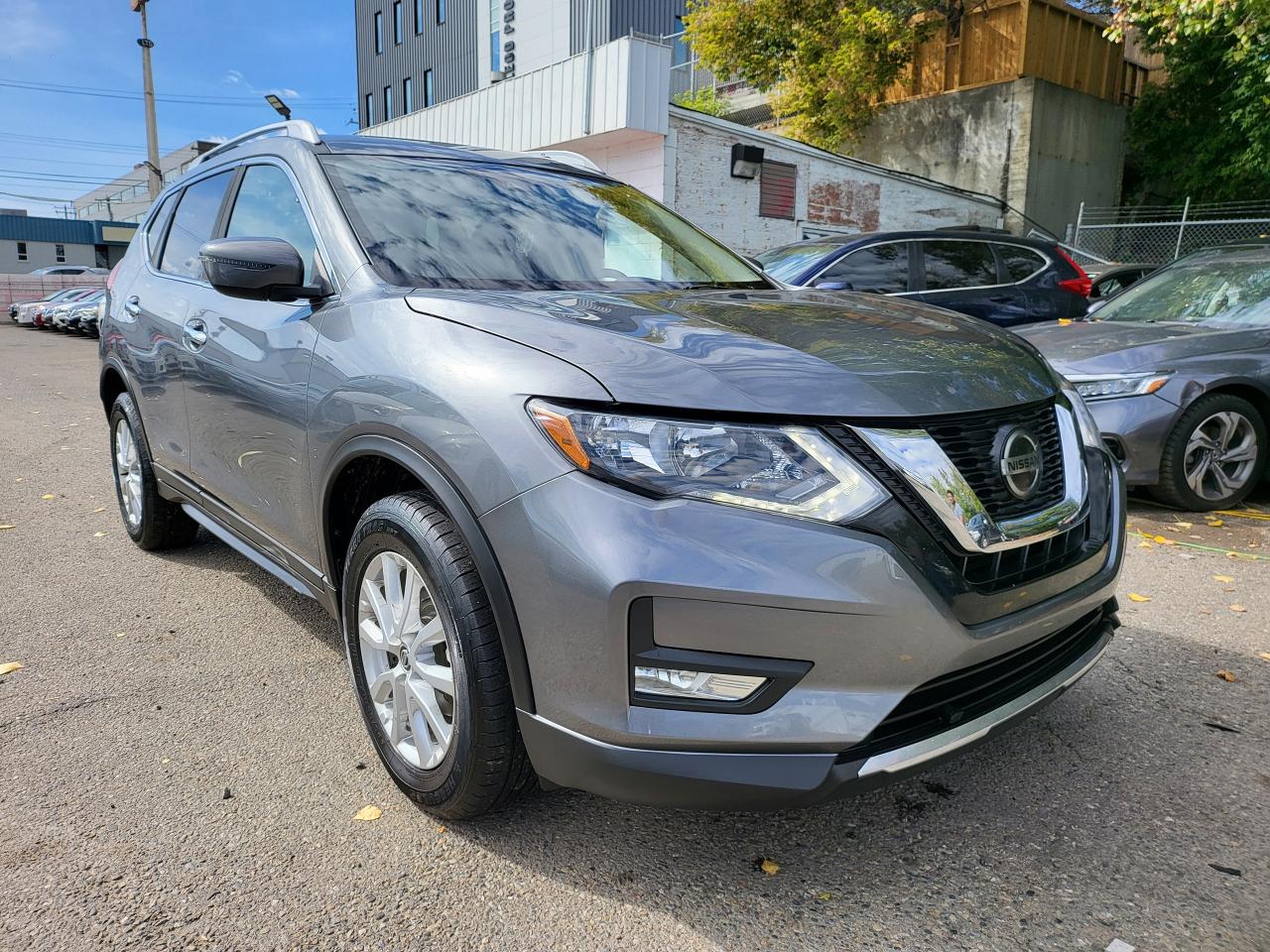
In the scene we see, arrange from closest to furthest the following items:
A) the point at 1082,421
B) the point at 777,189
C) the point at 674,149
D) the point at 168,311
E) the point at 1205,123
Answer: the point at 1082,421 → the point at 168,311 → the point at 674,149 → the point at 777,189 → the point at 1205,123

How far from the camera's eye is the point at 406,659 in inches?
89.4

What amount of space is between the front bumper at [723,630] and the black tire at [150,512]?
120 inches

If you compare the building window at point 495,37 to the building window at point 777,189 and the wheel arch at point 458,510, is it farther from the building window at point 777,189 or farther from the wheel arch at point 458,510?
the wheel arch at point 458,510

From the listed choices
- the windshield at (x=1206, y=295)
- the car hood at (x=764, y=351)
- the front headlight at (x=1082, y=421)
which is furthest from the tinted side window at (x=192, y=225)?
the windshield at (x=1206, y=295)

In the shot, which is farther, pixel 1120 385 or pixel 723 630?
pixel 1120 385

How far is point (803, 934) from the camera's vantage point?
1935mm

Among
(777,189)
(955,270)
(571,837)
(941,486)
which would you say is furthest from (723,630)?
(777,189)

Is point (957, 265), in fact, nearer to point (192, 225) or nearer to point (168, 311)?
point (192, 225)

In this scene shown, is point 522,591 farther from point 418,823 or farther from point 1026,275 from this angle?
point 1026,275

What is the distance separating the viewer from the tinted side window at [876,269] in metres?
7.40

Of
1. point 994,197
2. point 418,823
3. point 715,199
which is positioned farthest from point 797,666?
point 994,197

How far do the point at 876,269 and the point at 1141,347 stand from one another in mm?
2646

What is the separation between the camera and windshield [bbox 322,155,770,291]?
2.66 m

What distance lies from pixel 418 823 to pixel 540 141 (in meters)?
14.0
